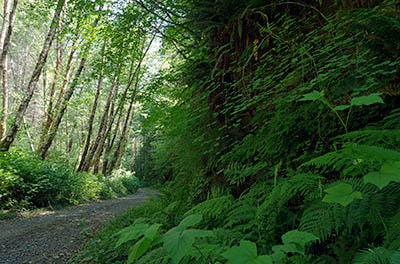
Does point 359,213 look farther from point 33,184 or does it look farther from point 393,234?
point 33,184

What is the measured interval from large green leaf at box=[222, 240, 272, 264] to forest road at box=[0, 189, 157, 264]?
2.94 metres

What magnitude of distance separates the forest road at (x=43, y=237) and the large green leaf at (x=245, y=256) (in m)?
2.94

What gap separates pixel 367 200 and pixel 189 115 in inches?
108

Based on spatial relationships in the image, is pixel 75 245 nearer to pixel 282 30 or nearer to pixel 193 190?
pixel 193 190

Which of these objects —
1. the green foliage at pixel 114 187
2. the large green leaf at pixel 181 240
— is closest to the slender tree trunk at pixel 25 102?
the green foliage at pixel 114 187

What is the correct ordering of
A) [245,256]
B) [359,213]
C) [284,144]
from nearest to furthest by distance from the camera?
[245,256], [359,213], [284,144]

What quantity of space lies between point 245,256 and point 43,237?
536cm

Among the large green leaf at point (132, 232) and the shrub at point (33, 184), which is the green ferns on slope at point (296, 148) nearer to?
the large green leaf at point (132, 232)

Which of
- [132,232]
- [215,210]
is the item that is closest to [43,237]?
[215,210]

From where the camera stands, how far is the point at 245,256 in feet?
2.67

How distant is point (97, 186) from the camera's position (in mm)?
11906

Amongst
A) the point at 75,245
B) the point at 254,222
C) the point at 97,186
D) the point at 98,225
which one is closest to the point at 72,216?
the point at 98,225

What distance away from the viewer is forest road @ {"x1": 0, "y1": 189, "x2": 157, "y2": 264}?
146 inches

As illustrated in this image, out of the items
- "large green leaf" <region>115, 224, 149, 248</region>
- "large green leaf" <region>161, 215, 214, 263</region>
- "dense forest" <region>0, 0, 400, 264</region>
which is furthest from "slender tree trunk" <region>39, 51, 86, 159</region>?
"large green leaf" <region>161, 215, 214, 263</region>
